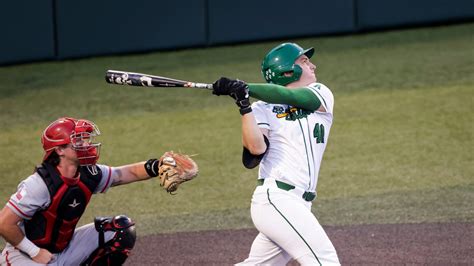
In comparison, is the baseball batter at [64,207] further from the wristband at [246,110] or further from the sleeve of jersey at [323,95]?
the sleeve of jersey at [323,95]

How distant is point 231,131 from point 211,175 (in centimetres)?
148

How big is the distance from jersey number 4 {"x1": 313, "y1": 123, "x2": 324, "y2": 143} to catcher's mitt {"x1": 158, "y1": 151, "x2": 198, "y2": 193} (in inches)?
A: 31.7

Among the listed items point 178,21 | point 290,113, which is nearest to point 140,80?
point 290,113

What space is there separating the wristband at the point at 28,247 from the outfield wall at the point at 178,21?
30.4 feet

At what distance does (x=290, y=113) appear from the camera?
562 cm

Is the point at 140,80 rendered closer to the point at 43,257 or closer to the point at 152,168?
the point at 152,168

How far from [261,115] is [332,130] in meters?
5.68

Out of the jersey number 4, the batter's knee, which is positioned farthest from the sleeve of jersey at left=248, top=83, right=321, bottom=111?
the batter's knee

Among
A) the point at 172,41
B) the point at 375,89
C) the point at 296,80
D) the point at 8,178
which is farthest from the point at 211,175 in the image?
the point at 172,41

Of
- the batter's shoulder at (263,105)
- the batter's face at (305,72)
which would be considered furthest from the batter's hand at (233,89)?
the batter's face at (305,72)

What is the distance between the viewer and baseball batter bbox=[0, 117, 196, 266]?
5660mm

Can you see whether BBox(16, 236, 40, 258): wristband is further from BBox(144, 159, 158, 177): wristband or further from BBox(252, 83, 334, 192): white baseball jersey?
BBox(252, 83, 334, 192): white baseball jersey

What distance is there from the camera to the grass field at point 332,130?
350 inches

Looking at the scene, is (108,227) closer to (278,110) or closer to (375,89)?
(278,110)
